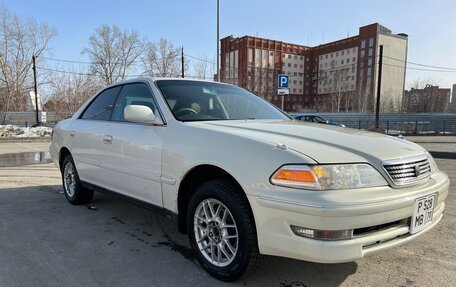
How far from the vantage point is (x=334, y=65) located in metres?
99.4

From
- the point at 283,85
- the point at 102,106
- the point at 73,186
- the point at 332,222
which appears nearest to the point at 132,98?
the point at 102,106

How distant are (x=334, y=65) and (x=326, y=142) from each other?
103525 millimetres

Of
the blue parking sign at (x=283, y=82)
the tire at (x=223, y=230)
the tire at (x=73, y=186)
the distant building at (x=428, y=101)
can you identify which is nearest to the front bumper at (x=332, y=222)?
the tire at (x=223, y=230)

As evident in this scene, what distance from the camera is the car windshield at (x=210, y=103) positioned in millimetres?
3455

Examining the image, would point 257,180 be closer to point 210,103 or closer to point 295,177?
point 295,177

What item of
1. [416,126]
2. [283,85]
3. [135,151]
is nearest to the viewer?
[135,151]

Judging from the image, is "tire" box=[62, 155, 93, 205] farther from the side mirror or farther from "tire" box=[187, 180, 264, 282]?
"tire" box=[187, 180, 264, 282]

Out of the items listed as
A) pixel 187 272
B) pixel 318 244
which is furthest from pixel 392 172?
pixel 187 272

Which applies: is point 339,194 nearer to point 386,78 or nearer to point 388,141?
point 388,141

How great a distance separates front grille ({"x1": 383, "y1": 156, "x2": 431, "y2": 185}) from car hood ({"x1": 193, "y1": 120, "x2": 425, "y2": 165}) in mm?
55

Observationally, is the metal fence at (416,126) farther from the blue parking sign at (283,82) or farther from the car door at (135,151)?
the car door at (135,151)

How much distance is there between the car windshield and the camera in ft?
11.3

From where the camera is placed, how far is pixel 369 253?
2.31m

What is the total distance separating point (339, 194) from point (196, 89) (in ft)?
6.99
